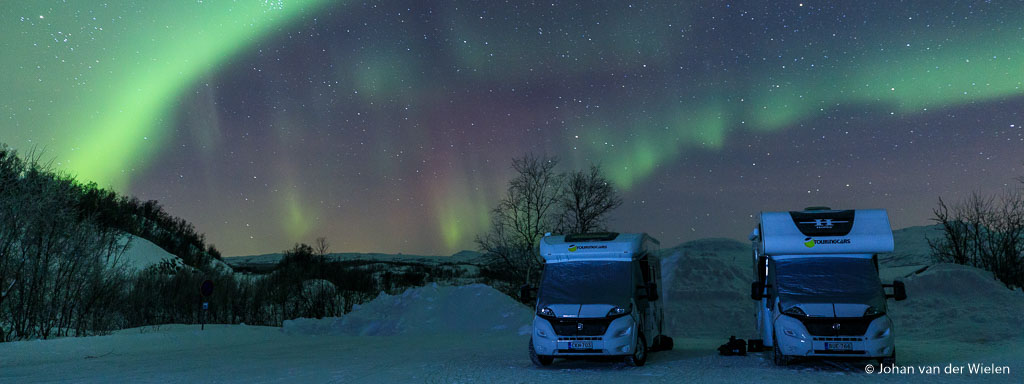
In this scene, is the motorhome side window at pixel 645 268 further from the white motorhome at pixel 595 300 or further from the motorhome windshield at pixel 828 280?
the motorhome windshield at pixel 828 280

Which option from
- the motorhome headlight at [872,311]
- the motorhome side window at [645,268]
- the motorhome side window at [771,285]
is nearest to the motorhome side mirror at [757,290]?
the motorhome side window at [771,285]

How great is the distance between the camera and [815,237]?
1375 cm

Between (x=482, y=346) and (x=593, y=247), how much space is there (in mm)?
7261

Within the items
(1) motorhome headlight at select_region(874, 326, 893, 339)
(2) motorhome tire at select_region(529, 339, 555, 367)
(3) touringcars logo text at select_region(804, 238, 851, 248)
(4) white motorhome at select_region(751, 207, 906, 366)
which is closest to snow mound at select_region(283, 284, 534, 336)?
(2) motorhome tire at select_region(529, 339, 555, 367)

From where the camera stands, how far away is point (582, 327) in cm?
1316

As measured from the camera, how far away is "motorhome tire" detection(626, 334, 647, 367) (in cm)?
1346


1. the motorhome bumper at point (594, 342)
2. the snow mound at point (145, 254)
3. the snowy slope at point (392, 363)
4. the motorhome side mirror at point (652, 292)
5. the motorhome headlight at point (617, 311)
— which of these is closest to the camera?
the snowy slope at point (392, 363)

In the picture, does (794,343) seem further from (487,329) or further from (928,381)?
(487,329)

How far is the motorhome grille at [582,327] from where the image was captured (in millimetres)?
13102

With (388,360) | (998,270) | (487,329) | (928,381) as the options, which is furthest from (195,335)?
(998,270)

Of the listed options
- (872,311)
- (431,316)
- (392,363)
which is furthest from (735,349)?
(431,316)

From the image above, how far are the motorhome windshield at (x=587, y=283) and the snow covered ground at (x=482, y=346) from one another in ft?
4.53

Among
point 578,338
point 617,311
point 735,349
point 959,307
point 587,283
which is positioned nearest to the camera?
point 578,338

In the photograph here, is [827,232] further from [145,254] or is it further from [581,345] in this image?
[145,254]
